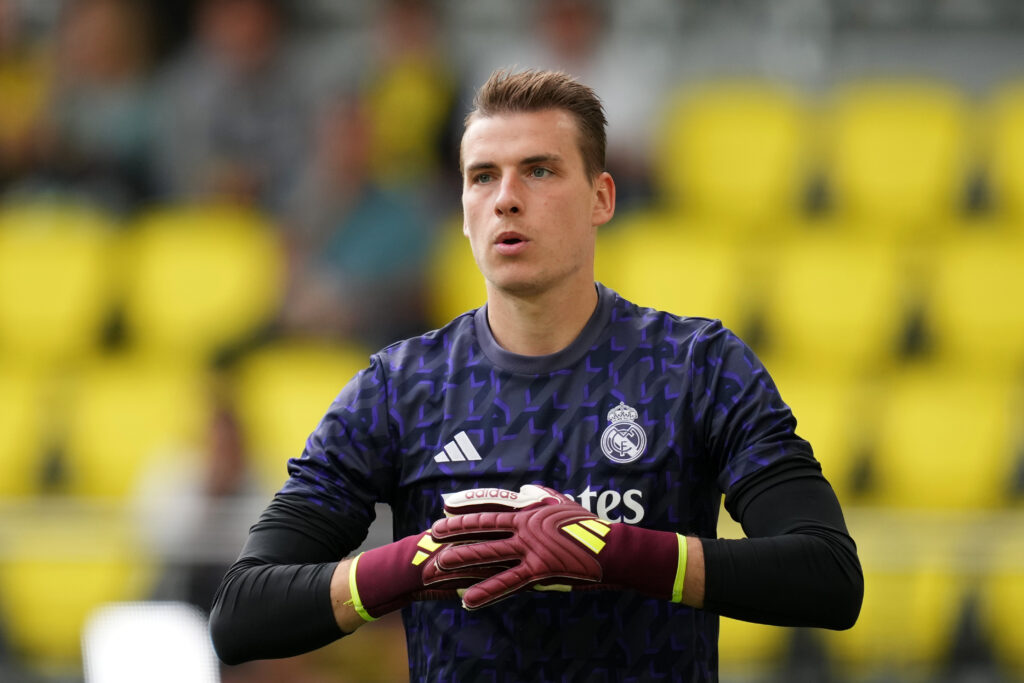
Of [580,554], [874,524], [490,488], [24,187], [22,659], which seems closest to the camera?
[580,554]

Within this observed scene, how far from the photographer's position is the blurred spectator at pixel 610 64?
7773 millimetres

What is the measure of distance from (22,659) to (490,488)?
165 inches

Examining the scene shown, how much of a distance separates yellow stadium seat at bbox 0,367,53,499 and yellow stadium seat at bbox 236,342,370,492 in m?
1.19

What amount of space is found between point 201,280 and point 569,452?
555cm

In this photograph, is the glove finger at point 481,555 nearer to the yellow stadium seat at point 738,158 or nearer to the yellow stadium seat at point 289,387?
the yellow stadium seat at point 289,387

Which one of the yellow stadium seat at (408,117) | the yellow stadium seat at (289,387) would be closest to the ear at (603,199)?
the yellow stadium seat at (289,387)

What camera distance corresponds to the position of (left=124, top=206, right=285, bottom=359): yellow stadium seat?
7809 mm

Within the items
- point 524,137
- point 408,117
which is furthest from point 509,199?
point 408,117

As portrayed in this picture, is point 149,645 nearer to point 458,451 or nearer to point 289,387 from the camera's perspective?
point 289,387

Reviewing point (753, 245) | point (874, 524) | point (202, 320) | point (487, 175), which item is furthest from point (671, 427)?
point (202, 320)

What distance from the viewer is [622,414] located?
2.84 metres

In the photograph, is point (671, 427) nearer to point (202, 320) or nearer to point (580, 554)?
point (580, 554)

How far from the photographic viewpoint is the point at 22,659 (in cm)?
610

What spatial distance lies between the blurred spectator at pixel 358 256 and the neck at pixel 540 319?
4154 mm
